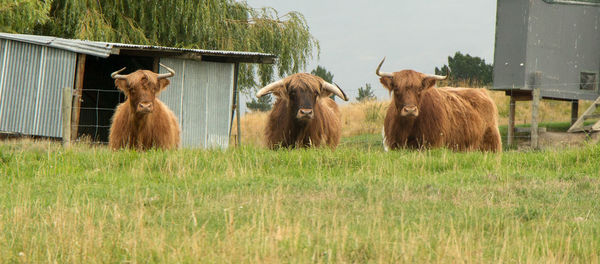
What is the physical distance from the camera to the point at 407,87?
11.1 meters

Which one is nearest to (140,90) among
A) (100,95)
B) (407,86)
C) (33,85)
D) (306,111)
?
(306,111)

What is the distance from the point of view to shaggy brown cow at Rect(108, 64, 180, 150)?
36.8 ft

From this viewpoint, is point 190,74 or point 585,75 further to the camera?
point 585,75

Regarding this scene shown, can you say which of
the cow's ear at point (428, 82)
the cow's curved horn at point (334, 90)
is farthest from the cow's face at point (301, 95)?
the cow's ear at point (428, 82)

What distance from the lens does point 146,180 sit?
8.09 metres

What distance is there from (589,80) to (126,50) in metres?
13.6

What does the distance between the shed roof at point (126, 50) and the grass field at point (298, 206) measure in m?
6.52

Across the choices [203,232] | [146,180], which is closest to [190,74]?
[146,180]

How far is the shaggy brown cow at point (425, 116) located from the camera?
11.1 m

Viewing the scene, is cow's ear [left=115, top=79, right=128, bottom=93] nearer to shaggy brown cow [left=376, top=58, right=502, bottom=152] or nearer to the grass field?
the grass field

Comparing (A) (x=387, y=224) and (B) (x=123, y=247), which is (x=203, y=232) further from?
(A) (x=387, y=224)

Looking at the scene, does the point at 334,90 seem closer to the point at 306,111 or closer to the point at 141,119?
the point at 306,111

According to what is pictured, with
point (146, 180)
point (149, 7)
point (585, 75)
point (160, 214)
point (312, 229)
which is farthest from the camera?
point (149, 7)

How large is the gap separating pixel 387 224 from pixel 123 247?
6.83ft
